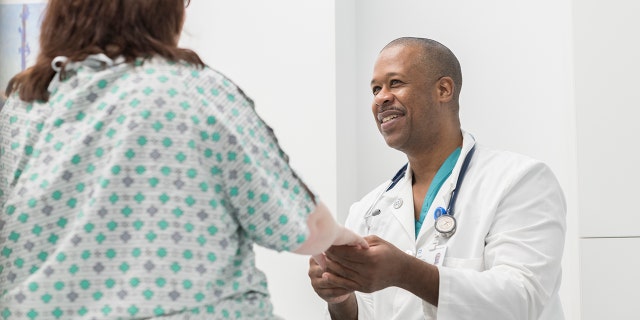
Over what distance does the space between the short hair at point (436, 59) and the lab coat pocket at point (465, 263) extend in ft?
2.13

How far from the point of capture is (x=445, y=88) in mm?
2633

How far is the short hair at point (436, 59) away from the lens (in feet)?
8.61

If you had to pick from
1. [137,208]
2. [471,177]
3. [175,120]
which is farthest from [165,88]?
[471,177]

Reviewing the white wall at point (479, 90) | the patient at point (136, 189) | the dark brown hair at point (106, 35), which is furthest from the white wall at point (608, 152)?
the dark brown hair at point (106, 35)

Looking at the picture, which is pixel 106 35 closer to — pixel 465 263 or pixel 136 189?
pixel 136 189

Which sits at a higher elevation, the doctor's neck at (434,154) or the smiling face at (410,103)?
the smiling face at (410,103)

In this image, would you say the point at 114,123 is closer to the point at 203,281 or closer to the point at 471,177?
the point at 203,281

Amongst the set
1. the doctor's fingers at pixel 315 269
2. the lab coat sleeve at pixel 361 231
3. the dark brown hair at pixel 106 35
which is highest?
the dark brown hair at pixel 106 35

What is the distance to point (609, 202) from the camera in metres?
2.82

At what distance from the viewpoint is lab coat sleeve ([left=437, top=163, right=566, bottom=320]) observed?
2.09 meters

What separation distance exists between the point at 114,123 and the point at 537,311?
1374mm

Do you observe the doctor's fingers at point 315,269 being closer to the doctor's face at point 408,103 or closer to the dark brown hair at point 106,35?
the doctor's face at point 408,103

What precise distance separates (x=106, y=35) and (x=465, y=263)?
1.26 metres

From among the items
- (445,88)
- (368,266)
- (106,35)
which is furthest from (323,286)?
(106,35)
